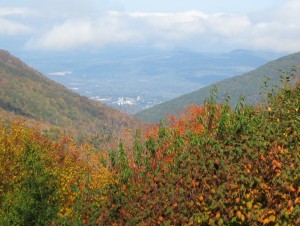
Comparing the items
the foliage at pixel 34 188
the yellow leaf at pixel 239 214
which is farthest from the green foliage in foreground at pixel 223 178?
the foliage at pixel 34 188

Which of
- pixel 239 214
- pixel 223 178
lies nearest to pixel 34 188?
pixel 223 178

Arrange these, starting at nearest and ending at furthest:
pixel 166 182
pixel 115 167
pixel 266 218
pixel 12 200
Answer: pixel 266 218 < pixel 166 182 < pixel 115 167 < pixel 12 200

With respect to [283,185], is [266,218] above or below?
below

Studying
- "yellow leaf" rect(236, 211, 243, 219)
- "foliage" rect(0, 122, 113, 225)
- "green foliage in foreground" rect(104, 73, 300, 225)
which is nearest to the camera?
"yellow leaf" rect(236, 211, 243, 219)

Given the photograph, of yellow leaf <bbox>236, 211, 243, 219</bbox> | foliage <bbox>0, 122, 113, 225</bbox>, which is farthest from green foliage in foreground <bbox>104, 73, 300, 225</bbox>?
foliage <bbox>0, 122, 113, 225</bbox>

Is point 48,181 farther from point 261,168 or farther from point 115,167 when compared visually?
point 261,168

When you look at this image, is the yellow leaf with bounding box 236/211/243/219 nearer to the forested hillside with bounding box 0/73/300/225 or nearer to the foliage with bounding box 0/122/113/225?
the forested hillside with bounding box 0/73/300/225

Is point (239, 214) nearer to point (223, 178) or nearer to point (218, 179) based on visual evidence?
point (218, 179)

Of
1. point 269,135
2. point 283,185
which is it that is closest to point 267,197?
point 283,185
